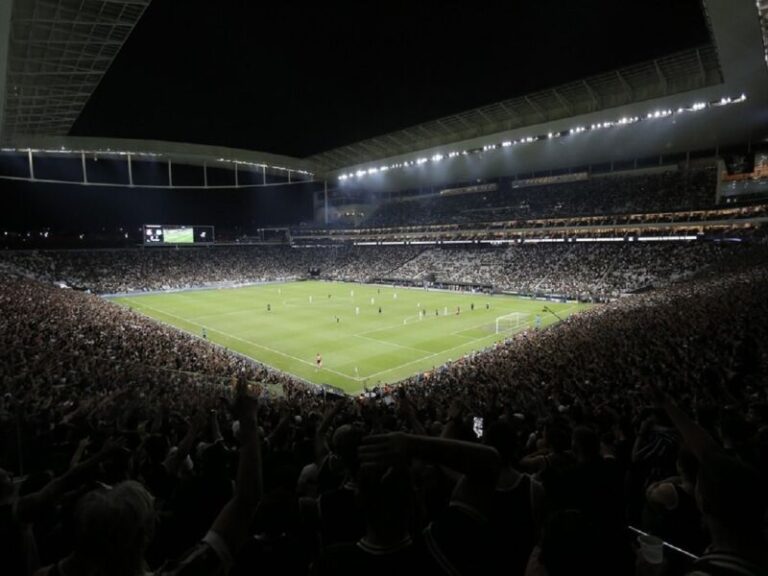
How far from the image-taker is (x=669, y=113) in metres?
41.2

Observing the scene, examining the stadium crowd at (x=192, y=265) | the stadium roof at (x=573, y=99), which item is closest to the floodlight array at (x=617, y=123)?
the stadium roof at (x=573, y=99)

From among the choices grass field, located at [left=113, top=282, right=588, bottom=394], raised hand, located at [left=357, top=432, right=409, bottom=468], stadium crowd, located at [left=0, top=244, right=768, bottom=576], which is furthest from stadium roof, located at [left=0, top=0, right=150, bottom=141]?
raised hand, located at [left=357, top=432, right=409, bottom=468]

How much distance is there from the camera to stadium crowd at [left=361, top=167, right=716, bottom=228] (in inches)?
2159

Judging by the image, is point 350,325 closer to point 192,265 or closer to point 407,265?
point 407,265

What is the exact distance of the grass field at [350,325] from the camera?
89.5 feet

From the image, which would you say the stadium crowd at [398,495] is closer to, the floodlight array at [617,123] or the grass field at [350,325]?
the grass field at [350,325]

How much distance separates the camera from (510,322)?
3719 centimetres

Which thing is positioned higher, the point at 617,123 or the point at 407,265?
the point at 617,123

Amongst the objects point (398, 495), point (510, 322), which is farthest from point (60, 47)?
point (510, 322)

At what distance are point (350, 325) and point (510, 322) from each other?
1322 centimetres

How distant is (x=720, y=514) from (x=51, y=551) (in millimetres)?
3744

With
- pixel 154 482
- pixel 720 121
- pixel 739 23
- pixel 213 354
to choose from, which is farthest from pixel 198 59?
pixel 720 121

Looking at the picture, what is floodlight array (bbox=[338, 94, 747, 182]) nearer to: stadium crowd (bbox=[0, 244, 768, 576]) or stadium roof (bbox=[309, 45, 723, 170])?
stadium roof (bbox=[309, 45, 723, 170])

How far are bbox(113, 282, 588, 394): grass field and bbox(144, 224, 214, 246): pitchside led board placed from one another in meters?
16.8
